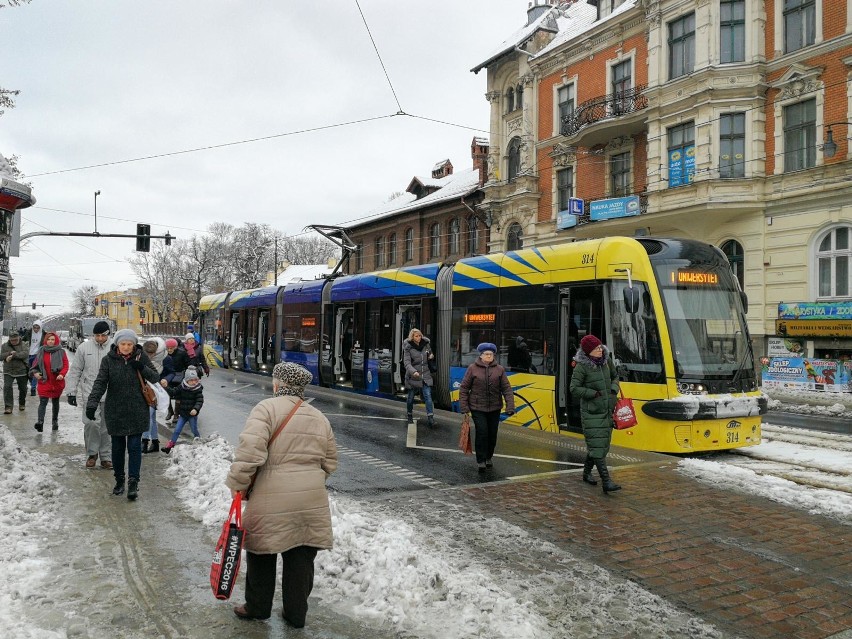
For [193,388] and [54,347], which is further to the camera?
[54,347]

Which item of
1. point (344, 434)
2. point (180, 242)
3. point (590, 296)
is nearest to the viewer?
point (590, 296)

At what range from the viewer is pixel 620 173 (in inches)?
1084

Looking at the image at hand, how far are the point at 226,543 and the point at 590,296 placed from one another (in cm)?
796

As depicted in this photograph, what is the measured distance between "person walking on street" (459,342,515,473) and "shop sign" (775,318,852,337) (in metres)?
15.9

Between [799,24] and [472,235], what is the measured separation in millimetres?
19336

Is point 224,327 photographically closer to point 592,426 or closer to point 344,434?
point 344,434

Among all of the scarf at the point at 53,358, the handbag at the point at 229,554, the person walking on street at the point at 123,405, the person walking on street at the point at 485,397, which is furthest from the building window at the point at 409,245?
the handbag at the point at 229,554

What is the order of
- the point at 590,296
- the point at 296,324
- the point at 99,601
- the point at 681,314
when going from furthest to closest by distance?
1. the point at 296,324
2. the point at 590,296
3. the point at 681,314
4. the point at 99,601

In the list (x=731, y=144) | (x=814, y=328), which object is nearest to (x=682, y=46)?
(x=731, y=144)

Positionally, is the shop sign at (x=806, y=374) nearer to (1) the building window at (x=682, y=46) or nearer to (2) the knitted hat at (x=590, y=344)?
(1) the building window at (x=682, y=46)

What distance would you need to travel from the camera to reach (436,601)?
4547 mm

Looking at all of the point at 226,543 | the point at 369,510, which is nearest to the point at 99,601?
the point at 226,543

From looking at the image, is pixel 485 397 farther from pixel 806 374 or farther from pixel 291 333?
pixel 806 374

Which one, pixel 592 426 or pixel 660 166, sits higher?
pixel 660 166
